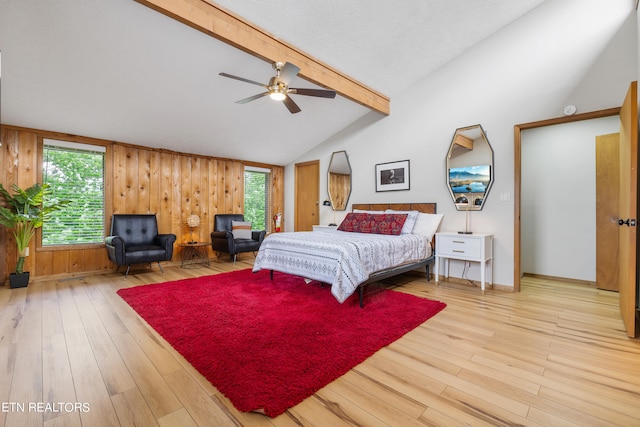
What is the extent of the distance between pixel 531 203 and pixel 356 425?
15.3 feet

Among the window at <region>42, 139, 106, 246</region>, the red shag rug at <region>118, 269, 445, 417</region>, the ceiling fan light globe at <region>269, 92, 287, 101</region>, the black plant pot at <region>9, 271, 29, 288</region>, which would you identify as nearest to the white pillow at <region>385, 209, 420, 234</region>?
the red shag rug at <region>118, 269, 445, 417</region>

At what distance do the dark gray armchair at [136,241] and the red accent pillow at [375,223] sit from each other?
2914 mm

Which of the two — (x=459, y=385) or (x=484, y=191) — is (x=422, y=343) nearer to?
(x=459, y=385)

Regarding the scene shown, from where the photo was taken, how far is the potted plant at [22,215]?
3.69m

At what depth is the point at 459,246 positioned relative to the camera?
3.76 m

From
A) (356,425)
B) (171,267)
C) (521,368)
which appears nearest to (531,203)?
(521,368)

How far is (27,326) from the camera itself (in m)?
Result: 2.48

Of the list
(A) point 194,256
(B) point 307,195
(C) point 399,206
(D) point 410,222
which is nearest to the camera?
(D) point 410,222

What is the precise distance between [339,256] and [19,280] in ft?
13.9

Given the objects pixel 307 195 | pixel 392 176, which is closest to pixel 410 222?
pixel 392 176

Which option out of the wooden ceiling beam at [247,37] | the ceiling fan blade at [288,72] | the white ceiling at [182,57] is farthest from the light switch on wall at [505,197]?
the ceiling fan blade at [288,72]

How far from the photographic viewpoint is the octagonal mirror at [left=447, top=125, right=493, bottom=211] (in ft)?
12.9

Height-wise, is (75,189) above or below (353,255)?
above

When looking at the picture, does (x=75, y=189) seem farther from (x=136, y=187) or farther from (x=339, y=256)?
(x=339, y=256)
